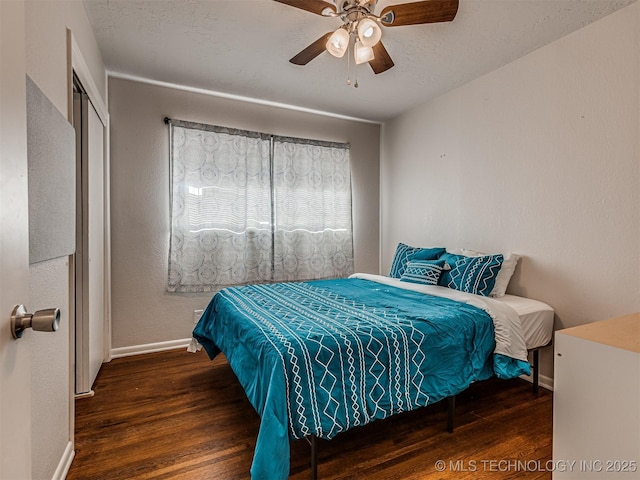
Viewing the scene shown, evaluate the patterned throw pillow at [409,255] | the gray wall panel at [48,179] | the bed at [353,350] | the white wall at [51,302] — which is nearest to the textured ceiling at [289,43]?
the white wall at [51,302]

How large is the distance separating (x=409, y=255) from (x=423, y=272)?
44 centimetres

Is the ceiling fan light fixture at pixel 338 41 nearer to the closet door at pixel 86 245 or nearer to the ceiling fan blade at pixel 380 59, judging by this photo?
the ceiling fan blade at pixel 380 59

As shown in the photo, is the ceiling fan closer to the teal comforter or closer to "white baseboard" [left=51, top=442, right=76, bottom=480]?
the teal comforter

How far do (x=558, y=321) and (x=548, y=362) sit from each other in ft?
1.10

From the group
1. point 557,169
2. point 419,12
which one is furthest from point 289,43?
point 557,169

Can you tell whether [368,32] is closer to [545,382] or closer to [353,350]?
[353,350]

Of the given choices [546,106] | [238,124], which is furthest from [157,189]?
[546,106]

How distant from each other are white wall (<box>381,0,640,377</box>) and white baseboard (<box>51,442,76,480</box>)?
308 cm

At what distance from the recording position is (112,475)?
1650mm

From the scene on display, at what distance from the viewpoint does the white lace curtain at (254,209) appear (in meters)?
3.37

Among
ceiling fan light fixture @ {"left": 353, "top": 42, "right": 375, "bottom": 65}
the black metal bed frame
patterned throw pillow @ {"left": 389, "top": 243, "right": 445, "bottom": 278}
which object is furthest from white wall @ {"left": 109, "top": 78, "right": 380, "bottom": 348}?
the black metal bed frame

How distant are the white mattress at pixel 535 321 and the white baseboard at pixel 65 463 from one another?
272cm

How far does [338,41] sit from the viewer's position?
6.57ft

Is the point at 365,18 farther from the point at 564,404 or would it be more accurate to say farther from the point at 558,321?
the point at 558,321
